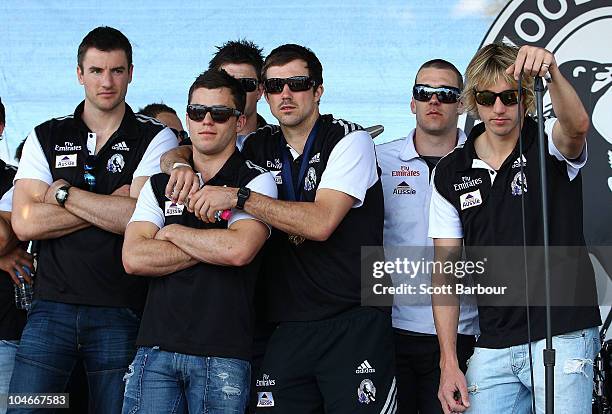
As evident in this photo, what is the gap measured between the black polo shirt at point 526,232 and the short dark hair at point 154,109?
1920mm

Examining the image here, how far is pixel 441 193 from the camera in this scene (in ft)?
11.2

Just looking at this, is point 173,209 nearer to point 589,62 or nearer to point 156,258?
point 156,258

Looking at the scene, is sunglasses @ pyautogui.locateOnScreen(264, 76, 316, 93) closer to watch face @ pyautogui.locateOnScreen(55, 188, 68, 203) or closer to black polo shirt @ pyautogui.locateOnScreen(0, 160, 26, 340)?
watch face @ pyautogui.locateOnScreen(55, 188, 68, 203)

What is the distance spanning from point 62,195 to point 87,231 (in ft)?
0.53

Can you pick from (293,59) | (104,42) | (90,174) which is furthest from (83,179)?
(293,59)

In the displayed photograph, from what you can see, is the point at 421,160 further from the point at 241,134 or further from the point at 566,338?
the point at 566,338

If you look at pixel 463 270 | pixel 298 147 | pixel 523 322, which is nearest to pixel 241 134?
pixel 298 147

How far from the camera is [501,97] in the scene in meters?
3.25

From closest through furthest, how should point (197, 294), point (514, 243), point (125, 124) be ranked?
point (514, 243) < point (197, 294) < point (125, 124)

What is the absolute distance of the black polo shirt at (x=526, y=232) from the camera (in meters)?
3.14

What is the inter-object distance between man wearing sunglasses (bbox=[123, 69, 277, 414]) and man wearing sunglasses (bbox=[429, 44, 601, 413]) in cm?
64

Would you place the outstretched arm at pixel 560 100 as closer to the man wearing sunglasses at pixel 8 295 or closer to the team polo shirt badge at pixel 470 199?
the team polo shirt badge at pixel 470 199

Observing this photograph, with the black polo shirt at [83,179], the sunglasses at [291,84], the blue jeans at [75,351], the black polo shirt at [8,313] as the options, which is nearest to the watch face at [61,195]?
the black polo shirt at [83,179]

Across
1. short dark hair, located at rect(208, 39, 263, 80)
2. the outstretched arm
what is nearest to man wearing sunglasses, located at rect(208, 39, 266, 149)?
short dark hair, located at rect(208, 39, 263, 80)
